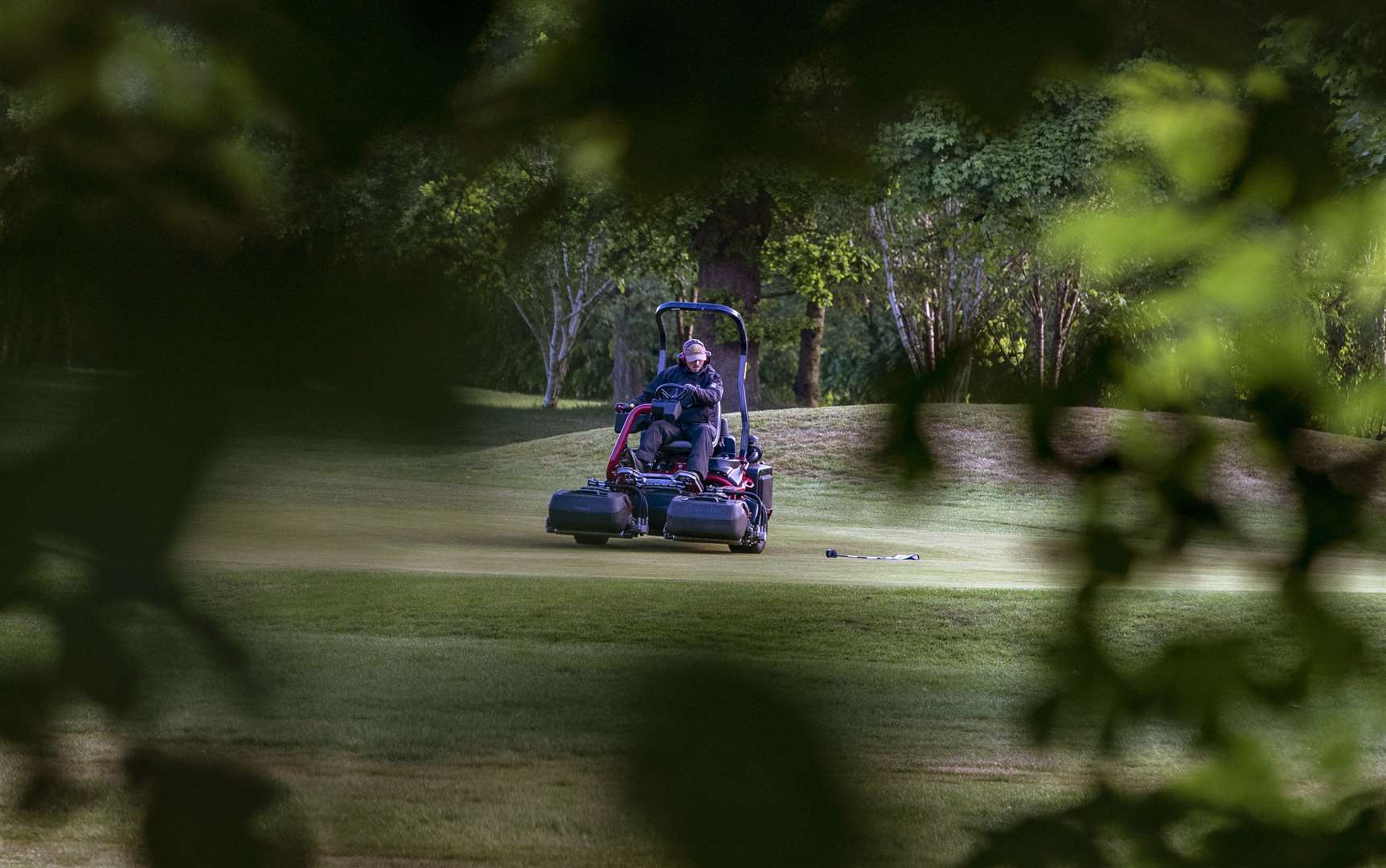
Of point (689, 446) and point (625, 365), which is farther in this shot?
point (625, 365)

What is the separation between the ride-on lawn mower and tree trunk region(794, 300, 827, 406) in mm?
3228

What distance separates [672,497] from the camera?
9.77 m

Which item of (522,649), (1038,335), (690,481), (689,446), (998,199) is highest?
(998,199)

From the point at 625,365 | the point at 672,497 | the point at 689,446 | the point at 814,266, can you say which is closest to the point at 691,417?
the point at 689,446

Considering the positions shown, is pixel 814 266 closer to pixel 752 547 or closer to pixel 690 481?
pixel 752 547

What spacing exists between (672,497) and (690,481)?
0.52 ft

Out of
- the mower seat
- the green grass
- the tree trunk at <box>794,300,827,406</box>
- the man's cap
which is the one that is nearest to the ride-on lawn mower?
the mower seat

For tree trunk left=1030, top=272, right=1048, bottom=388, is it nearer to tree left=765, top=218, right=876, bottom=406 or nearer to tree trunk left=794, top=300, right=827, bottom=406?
tree left=765, top=218, right=876, bottom=406

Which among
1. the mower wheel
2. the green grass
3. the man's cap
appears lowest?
the mower wheel

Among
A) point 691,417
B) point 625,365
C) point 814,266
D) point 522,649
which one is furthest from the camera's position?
point 625,365

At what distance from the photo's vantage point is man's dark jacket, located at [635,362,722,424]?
31.3 ft

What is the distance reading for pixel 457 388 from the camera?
1.91ft

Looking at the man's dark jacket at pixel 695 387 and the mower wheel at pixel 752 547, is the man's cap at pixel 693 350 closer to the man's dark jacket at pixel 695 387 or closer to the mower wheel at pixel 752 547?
the man's dark jacket at pixel 695 387

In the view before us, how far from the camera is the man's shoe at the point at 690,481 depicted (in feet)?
32.0
